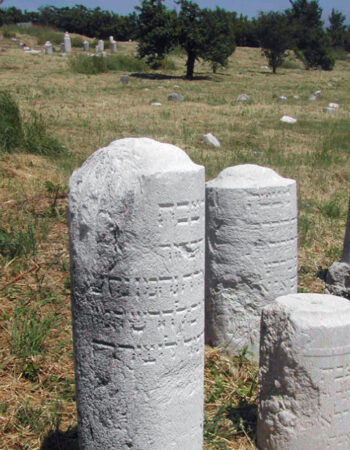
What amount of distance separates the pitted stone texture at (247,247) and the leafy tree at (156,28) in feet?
57.4

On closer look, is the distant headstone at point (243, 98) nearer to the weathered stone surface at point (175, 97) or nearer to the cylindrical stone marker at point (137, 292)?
the weathered stone surface at point (175, 97)

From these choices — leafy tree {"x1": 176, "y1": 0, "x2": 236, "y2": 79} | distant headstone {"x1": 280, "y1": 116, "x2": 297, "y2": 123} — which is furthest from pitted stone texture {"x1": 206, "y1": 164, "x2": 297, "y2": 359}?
leafy tree {"x1": 176, "y1": 0, "x2": 236, "y2": 79}

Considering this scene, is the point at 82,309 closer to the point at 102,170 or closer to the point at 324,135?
the point at 102,170

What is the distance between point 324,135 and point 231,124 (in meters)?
1.99

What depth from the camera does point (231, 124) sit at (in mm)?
11906

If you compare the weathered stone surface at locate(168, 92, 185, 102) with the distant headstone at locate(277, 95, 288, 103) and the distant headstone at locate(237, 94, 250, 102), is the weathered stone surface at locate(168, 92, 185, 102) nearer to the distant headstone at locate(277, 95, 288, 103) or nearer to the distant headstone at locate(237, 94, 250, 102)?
the distant headstone at locate(237, 94, 250, 102)

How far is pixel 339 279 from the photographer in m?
5.33

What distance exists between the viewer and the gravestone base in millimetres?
5301

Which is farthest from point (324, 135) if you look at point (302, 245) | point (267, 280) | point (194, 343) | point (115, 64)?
point (115, 64)

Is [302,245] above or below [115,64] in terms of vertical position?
below

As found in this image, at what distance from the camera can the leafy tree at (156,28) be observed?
20248 millimetres

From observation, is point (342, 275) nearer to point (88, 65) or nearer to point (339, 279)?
point (339, 279)

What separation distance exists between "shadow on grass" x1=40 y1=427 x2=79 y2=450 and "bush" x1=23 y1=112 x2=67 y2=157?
5.46 metres

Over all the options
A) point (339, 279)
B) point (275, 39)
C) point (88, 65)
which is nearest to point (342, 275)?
point (339, 279)
